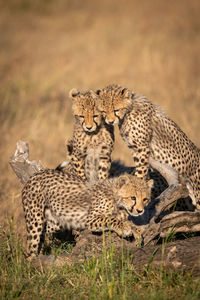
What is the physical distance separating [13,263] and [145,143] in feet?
6.10

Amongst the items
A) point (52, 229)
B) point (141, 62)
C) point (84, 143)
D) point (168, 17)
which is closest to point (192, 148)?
point (84, 143)

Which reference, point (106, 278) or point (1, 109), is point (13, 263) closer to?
point (106, 278)

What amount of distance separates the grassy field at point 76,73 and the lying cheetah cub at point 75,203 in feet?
0.79

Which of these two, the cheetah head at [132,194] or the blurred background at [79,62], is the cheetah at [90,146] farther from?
the cheetah head at [132,194]

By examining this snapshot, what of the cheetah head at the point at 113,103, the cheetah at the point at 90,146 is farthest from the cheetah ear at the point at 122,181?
the cheetah at the point at 90,146

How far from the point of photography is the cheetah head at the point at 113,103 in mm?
4492

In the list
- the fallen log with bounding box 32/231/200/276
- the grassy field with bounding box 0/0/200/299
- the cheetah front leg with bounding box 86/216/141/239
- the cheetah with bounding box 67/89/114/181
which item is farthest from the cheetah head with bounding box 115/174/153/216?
the cheetah with bounding box 67/89/114/181

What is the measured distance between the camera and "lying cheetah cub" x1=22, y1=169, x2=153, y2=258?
396 centimetres

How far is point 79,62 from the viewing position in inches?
494

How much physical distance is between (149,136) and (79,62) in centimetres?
801

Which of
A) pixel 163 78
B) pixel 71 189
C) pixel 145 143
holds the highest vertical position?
pixel 163 78

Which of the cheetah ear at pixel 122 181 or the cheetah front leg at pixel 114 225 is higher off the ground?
the cheetah ear at pixel 122 181

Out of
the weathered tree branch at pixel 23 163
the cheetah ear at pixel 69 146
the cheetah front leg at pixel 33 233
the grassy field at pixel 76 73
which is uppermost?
the grassy field at pixel 76 73

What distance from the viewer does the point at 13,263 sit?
3645 millimetres
